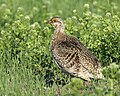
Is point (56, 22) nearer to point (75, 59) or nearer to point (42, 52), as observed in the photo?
point (42, 52)

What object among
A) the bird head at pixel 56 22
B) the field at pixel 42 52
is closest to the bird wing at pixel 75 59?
the field at pixel 42 52

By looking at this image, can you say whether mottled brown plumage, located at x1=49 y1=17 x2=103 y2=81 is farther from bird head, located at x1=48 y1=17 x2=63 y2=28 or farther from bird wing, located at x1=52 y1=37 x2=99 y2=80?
bird head, located at x1=48 y1=17 x2=63 y2=28

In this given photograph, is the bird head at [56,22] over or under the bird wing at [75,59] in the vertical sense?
over

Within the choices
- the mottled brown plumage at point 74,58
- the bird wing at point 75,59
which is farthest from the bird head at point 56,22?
the bird wing at point 75,59

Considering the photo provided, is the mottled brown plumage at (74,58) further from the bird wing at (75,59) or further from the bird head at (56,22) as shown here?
the bird head at (56,22)

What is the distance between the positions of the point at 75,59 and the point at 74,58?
0.02m

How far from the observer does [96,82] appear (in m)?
9.03

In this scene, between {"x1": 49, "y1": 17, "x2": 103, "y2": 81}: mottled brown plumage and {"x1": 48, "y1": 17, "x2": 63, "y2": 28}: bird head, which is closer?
{"x1": 49, "y1": 17, "x2": 103, "y2": 81}: mottled brown plumage

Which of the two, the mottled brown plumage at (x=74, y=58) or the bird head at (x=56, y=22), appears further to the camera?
the bird head at (x=56, y=22)

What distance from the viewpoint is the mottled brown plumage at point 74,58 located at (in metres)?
9.23

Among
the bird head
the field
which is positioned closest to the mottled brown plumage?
the field

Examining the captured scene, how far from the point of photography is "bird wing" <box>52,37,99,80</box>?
9248mm

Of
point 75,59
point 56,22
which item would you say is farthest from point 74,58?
point 56,22

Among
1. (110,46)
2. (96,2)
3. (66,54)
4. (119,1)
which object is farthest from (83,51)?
(119,1)
